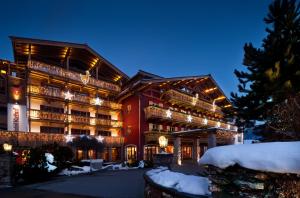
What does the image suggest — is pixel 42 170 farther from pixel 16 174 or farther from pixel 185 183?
pixel 185 183

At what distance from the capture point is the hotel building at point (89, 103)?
28.4 meters

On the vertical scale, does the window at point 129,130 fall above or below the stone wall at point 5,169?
above

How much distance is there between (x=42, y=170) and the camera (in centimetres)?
1969

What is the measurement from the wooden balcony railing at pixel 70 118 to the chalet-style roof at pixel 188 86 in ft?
13.5

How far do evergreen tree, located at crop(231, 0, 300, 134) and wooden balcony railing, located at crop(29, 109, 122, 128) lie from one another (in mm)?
20263

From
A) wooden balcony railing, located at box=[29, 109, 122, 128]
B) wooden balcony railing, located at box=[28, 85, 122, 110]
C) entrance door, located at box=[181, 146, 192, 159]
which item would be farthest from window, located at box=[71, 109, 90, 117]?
entrance door, located at box=[181, 146, 192, 159]

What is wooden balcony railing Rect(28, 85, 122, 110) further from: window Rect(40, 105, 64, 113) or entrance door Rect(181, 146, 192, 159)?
entrance door Rect(181, 146, 192, 159)

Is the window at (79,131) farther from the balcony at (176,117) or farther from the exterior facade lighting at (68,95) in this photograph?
the balcony at (176,117)

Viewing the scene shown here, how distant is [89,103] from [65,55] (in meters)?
6.34

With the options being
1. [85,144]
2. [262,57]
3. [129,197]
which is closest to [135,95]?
[85,144]

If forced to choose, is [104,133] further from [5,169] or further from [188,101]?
[5,169]

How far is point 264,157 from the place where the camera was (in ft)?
12.4

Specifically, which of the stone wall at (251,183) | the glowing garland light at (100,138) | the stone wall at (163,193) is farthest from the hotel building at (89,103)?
the stone wall at (251,183)

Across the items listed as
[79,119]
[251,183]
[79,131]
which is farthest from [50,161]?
[251,183]
